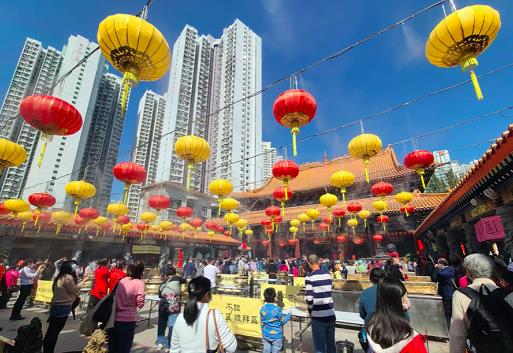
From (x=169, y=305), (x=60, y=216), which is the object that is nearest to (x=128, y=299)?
(x=169, y=305)

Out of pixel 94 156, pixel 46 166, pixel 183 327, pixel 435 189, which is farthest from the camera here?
pixel 94 156

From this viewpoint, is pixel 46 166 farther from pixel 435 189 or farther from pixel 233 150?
pixel 435 189

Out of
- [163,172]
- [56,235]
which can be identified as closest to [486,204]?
[56,235]

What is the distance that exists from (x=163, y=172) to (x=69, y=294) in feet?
127

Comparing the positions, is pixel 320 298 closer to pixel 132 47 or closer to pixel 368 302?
pixel 368 302

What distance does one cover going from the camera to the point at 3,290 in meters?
6.87

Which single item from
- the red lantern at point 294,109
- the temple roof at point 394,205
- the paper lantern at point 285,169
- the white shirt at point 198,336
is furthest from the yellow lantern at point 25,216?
the white shirt at point 198,336

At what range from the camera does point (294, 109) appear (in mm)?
4621

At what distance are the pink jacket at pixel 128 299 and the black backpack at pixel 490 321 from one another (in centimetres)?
364

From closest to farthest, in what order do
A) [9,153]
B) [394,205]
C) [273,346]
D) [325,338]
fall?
[325,338] < [273,346] < [9,153] < [394,205]

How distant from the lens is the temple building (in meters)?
15.2

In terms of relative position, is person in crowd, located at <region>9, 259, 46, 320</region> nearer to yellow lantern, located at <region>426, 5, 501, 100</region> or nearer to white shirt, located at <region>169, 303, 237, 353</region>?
white shirt, located at <region>169, 303, 237, 353</region>

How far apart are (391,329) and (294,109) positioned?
3.66 metres

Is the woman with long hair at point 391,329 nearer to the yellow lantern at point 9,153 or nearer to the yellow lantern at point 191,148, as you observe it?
the yellow lantern at point 191,148
